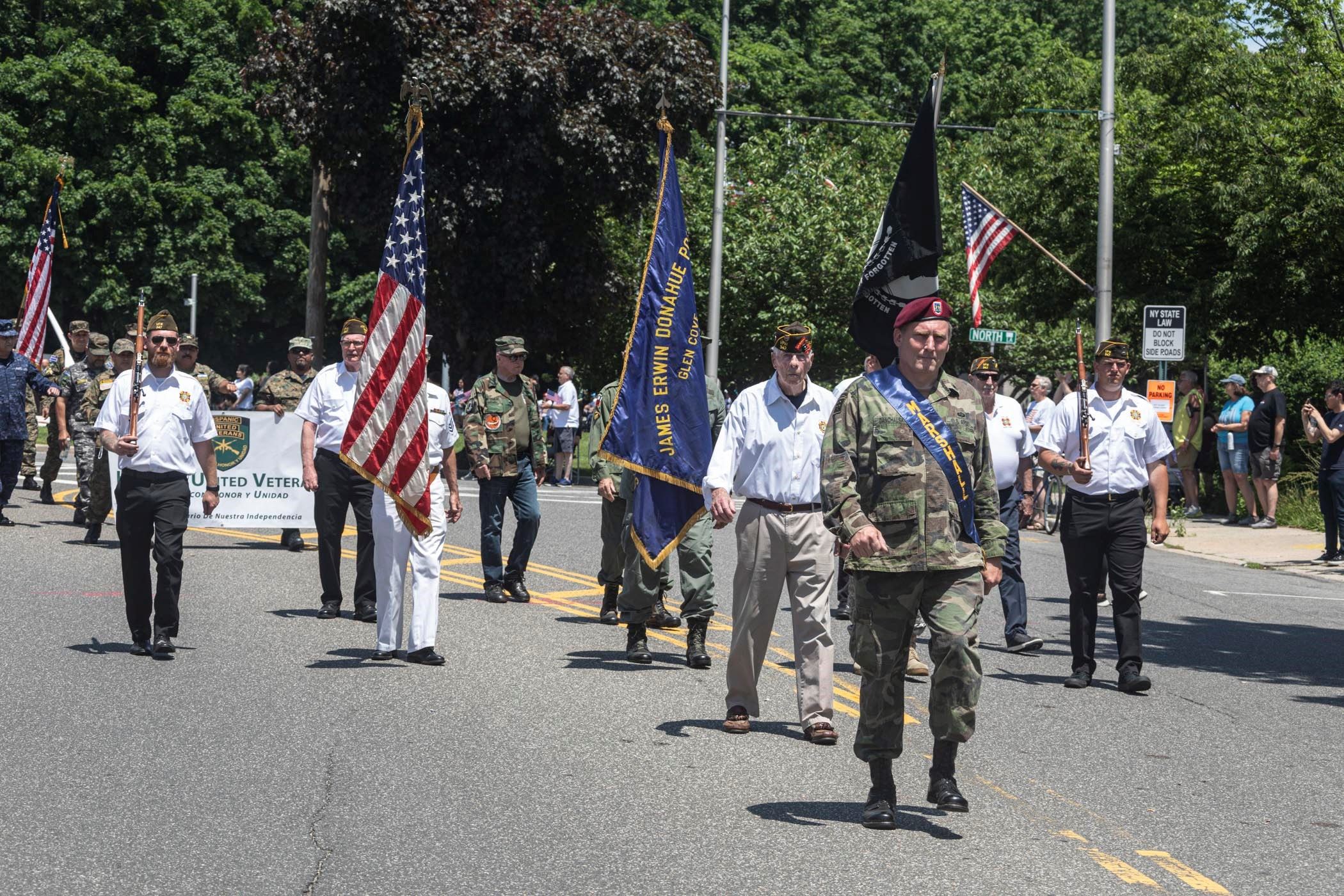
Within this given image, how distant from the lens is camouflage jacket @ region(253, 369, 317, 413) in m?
16.5

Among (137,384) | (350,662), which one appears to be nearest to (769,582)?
(350,662)

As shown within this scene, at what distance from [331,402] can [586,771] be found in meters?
5.64

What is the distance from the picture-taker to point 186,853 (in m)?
5.71

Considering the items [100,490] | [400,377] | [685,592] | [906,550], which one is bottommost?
[685,592]

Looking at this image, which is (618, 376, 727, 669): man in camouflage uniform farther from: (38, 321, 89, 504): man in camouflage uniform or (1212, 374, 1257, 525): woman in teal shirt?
(1212, 374, 1257, 525): woman in teal shirt

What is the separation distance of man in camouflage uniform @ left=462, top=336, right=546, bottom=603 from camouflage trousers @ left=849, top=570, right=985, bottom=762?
6.52m

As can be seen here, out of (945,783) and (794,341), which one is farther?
(794,341)

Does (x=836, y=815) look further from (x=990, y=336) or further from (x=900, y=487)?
(x=990, y=336)

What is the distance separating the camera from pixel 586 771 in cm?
700

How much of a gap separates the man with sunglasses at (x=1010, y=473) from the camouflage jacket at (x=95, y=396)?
8142 millimetres

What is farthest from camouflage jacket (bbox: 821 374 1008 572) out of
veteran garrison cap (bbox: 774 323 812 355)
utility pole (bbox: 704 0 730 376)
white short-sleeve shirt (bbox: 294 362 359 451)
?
utility pole (bbox: 704 0 730 376)

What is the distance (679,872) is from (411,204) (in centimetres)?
576

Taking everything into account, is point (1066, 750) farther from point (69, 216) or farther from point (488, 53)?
point (69, 216)

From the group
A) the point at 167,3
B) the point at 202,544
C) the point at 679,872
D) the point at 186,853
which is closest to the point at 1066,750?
the point at 679,872
